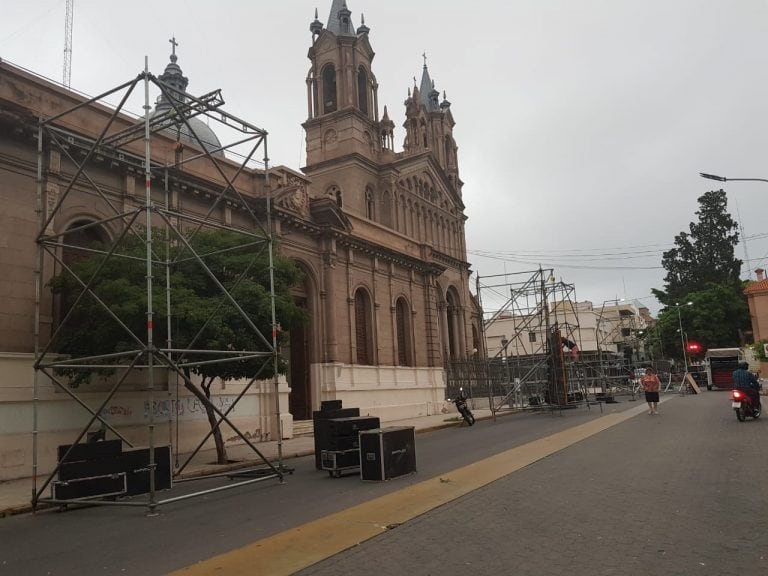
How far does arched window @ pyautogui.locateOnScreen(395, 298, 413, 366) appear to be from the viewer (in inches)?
1226

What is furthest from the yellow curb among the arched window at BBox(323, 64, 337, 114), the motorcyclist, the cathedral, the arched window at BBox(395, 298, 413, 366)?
the arched window at BBox(323, 64, 337, 114)

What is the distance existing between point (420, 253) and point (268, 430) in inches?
592

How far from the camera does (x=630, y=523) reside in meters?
7.06

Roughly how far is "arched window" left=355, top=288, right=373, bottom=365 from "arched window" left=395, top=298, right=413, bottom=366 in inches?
103

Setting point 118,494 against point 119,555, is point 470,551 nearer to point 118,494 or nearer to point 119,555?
point 119,555

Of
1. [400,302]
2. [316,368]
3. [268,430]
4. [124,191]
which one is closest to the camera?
[124,191]

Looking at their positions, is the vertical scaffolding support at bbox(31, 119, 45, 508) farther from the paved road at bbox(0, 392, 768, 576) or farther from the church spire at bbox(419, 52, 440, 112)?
the church spire at bbox(419, 52, 440, 112)

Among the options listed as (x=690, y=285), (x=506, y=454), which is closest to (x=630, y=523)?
(x=506, y=454)

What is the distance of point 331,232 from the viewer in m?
25.5

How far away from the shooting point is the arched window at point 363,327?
27891mm

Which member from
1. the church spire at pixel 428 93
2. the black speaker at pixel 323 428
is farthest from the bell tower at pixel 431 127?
the black speaker at pixel 323 428

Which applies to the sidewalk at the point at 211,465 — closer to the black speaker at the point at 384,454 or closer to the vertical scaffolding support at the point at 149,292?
the vertical scaffolding support at the point at 149,292

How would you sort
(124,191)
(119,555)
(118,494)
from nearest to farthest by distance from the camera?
1. (119,555)
2. (118,494)
3. (124,191)

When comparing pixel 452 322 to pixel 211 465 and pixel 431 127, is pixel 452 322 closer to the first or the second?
pixel 431 127
